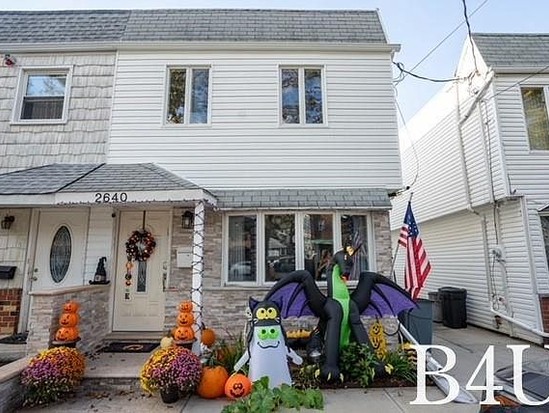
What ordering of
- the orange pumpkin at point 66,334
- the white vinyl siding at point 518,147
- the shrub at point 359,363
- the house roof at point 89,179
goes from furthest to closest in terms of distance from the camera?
the white vinyl siding at point 518,147, the house roof at point 89,179, the orange pumpkin at point 66,334, the shrub at point 359,363

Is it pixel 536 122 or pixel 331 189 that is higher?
pixel 536 122

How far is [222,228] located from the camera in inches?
264

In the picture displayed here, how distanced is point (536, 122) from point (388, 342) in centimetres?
664

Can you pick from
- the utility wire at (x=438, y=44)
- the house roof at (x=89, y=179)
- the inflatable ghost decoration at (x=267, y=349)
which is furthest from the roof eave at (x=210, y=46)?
the inflatable ghost decoration at (x=267, y=349)

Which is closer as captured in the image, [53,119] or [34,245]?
[34,245]

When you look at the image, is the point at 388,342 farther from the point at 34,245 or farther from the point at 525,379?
the point at 34,245

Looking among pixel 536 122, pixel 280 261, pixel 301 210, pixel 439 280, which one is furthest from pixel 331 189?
pixel 439 280

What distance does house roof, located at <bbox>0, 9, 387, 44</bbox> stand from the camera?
7.53 meters

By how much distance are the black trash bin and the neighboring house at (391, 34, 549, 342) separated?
0.37 m

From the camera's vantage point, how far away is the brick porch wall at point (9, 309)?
639 centimetres

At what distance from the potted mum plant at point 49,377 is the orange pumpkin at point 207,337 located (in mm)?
1894

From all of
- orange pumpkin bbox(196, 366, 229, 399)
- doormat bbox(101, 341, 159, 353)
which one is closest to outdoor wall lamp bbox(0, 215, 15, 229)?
doormat bbox(101, 341, 159, 353)

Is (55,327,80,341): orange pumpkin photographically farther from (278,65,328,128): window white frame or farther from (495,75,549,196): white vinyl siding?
(495,75,549,196): white vinyl siding

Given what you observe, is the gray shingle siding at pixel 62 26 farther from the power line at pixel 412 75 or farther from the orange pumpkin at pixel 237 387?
the orange pumpkin at pixel 237 387
